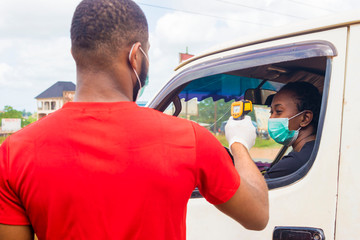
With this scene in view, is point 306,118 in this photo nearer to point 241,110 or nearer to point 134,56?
point 241,110

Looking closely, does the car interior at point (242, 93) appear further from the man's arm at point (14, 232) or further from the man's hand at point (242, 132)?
the man's arm at point (14, 232)

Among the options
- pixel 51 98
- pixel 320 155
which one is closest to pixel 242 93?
pixel 320 155

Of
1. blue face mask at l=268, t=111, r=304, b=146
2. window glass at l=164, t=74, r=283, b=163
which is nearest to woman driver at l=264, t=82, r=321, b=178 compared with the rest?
blue face mask at l=268, t=111, r=304, b=146

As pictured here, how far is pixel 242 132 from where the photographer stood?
60.3 inches

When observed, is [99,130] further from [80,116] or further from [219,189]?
[219,189]

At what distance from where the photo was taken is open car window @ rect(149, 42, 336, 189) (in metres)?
1.56

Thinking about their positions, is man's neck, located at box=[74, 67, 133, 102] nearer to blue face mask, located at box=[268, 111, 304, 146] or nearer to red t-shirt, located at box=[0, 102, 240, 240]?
red t-shirt, located at box=[0, 102, 240, 240]

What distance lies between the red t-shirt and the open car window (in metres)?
0.76

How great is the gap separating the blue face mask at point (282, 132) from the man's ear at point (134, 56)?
1.33 meters

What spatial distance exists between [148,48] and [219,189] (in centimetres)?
57

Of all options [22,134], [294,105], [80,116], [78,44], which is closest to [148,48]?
[78,44]

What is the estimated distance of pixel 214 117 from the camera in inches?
126

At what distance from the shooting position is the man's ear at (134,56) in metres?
1.10

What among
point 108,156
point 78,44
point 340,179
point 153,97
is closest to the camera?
point 108,156
